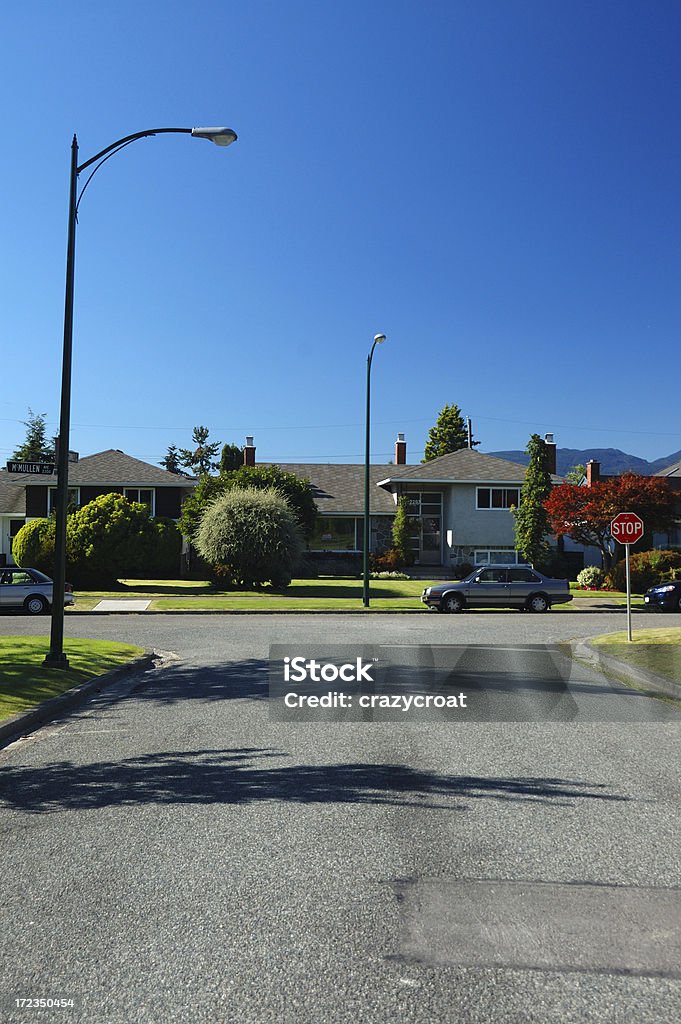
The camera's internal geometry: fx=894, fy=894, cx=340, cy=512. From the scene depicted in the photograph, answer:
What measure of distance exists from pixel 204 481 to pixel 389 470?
63.0 ft

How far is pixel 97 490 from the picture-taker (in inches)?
2005

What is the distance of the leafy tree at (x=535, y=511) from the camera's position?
44.9m

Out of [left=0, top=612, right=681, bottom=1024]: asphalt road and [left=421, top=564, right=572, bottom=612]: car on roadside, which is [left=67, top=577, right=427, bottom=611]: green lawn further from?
[left=0, top=612, right=681, bottom=1024]: asphalt road

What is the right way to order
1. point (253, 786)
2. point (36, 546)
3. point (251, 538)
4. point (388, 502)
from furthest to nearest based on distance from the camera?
point (388, 502)
point (251, 538)
point (36, 546)
point (253, 786)

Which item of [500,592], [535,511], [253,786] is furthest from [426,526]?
[253,786]

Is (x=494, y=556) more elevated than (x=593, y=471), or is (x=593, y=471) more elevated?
(x=593, y=471)

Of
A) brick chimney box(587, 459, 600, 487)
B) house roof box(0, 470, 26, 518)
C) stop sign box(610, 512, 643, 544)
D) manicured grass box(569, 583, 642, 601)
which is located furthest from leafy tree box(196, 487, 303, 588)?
brick chimney box(587, 459, 600, 487)

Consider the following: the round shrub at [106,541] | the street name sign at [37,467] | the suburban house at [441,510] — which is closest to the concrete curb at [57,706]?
the street name sign at [37,467]

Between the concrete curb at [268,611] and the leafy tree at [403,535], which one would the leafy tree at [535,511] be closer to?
the leafy tree at [403,535]

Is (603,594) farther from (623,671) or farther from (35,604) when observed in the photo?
(623,671)

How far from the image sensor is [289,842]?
550 centimetres

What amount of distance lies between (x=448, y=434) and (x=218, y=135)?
7568 centimetres

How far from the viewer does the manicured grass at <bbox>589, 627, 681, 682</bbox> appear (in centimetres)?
1407

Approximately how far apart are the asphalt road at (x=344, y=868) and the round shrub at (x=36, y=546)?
27744mm
